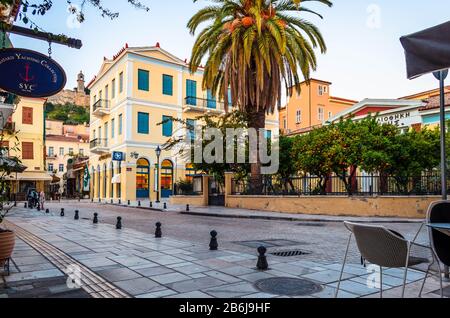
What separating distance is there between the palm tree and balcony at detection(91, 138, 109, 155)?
2112 centimetres

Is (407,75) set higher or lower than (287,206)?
higher

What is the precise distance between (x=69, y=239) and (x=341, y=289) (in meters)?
Answer: 7.18

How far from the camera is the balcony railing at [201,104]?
128 ft

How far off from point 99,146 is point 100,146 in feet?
0.46

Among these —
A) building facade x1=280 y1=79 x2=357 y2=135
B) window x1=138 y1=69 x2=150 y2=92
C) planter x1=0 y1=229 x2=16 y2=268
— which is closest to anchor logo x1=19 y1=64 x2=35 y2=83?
planter x1=0 y1=229 x2=16 y2=268

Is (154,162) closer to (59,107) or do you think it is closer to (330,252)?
(330,252)

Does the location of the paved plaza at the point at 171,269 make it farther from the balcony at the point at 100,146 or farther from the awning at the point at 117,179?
the balcony at the point at 100,146

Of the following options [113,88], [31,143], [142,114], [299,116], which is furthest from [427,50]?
[31,143]

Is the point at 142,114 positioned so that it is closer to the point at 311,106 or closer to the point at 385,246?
the point at 311,106

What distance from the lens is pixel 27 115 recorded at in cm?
4428

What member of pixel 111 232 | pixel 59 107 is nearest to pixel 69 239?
pixel 111 232

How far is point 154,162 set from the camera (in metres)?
37.1

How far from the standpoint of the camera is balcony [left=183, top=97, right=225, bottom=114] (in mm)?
38916
